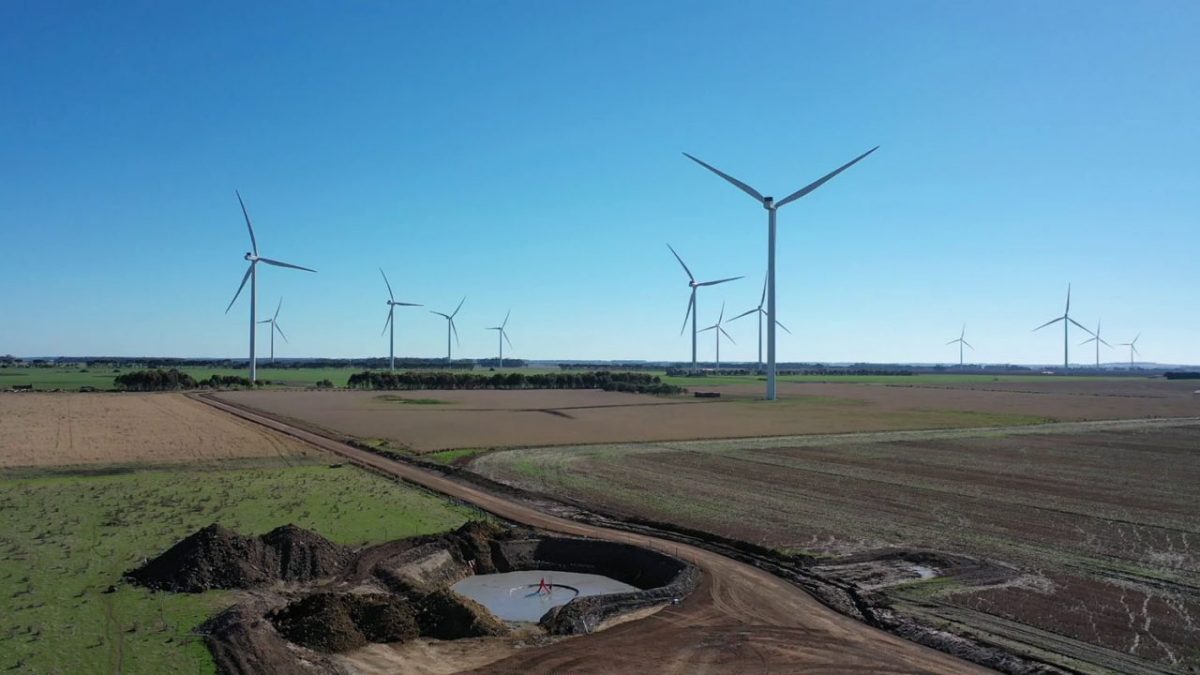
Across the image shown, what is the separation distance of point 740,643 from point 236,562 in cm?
1140

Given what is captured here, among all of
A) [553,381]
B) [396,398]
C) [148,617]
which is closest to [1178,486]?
[148,617]

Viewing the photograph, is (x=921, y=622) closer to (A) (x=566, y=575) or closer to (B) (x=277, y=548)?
(A) (x=566, y=575)

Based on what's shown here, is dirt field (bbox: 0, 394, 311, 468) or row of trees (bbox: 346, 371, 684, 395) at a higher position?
row of trees (bbox: 346, 371, 684, 395)

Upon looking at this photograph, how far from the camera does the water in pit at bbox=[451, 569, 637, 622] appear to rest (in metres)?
18.9

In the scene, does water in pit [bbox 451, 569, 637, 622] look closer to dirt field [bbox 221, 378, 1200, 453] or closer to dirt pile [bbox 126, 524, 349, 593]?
dirt pile [bbox 126, 524, 349, 593]

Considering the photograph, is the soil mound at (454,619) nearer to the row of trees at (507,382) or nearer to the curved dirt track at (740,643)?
the curved dirt track at (740,643)

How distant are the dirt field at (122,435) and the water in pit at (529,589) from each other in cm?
2634

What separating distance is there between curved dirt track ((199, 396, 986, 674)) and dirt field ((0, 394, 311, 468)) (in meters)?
32.0

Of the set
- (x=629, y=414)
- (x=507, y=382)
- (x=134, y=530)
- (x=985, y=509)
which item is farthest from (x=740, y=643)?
(x=507, y=382)

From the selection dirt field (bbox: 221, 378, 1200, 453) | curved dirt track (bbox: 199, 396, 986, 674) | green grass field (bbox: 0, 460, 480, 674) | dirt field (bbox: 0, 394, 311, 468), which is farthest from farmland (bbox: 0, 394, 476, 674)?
dirt field (bbox: 221, 378, 1200, 453)

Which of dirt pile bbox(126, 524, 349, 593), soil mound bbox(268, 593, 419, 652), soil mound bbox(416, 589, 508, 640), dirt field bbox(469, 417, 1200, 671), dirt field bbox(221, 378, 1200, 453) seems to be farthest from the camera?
dirt field bbox(221, 378, 1200, 453)

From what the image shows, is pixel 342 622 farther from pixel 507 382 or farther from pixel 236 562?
pixel 507 382

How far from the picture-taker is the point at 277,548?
67.2ft

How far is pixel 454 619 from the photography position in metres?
16.3
